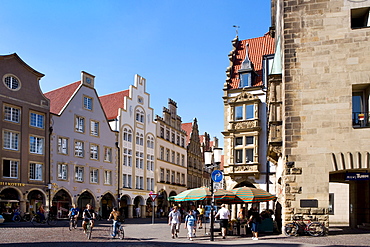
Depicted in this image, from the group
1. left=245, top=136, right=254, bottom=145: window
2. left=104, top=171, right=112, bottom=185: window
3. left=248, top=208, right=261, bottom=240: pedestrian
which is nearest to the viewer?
left=248, top=208, right=261, bottom=240: pedestrian

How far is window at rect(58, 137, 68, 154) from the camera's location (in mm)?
43625

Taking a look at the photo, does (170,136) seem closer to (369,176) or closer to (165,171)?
(165,171)

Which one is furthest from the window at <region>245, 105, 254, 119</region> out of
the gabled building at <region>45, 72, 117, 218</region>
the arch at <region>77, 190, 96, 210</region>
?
the arch at <region>77, 190, 96, 210</region>

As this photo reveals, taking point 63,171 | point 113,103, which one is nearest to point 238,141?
point 63,171

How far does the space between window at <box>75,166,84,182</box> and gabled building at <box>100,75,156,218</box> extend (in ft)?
20.1

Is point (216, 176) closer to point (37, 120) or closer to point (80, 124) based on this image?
point (37, 120)

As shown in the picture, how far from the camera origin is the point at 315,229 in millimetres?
19969

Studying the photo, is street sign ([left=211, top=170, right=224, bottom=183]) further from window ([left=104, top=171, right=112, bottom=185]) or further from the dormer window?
window ([left=104, top=171, right=112, bottom=185])

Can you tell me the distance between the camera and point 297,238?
1931cm

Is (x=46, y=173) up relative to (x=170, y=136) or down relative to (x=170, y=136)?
down

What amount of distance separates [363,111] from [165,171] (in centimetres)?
4396

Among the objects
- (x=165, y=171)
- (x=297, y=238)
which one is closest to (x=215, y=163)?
(x=297, y=238)

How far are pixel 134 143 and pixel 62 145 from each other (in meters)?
12.5

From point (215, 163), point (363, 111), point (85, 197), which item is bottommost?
point (85, 197)
